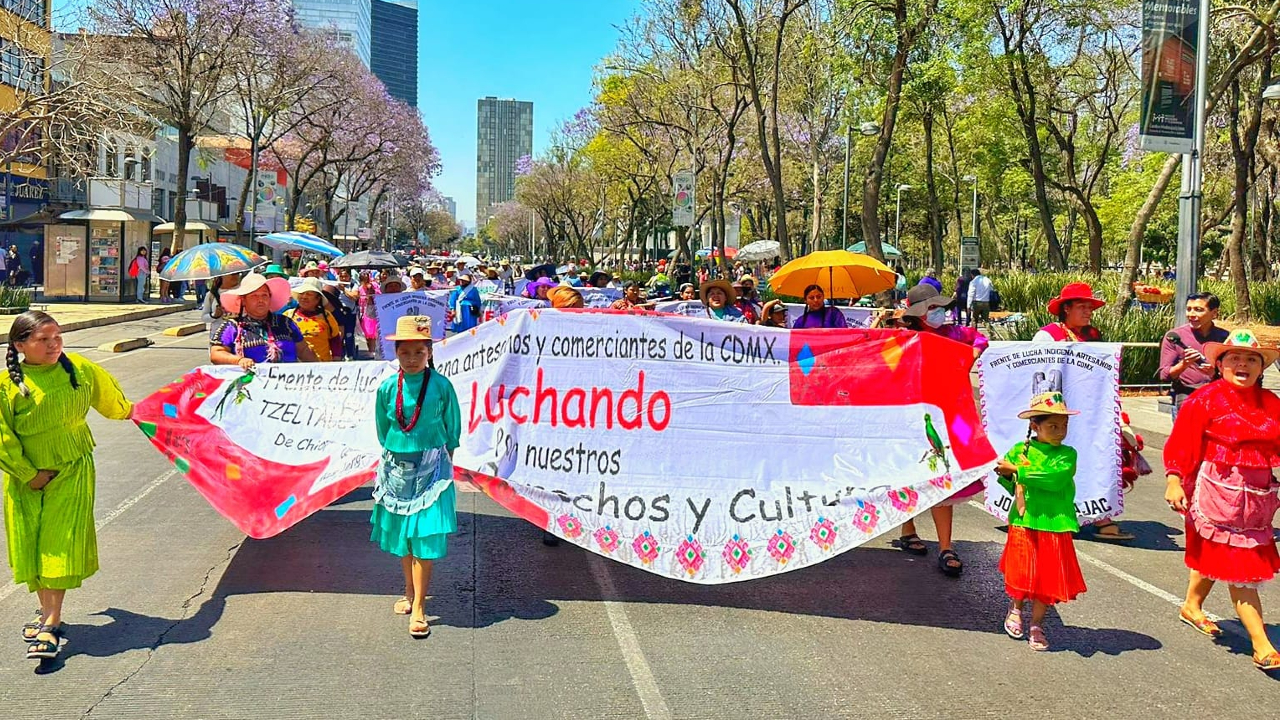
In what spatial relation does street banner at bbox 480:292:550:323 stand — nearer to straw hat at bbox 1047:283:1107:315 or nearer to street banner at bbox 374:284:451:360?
street banner at bbox 374:284:451:360

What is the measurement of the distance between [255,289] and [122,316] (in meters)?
21.3

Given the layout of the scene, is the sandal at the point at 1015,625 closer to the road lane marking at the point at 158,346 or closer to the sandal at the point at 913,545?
the sandal at the point at 913,545

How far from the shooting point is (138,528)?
7.25m

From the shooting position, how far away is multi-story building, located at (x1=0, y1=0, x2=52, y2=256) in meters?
24.5

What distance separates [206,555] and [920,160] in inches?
1988

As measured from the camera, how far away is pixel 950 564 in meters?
6.51

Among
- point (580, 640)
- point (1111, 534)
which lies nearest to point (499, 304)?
point (1111, 534)

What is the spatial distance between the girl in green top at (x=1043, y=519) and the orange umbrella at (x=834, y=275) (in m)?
5.48

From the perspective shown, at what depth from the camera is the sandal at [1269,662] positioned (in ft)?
16.4

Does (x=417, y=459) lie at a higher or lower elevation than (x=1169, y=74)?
lower

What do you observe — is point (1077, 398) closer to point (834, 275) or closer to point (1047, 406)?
point (1047, 406)

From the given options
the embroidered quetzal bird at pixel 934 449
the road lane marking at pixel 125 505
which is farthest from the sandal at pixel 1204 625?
the road lane marking at pixel 125 505

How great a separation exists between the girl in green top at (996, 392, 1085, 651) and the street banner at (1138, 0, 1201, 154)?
945 cm

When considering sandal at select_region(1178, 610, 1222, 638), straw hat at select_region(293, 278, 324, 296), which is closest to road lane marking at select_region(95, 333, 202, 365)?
straw hat at select_region(293, 278, 324, 296)
